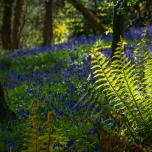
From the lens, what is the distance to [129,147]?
3.57 m

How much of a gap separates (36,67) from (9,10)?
12965 millimetres

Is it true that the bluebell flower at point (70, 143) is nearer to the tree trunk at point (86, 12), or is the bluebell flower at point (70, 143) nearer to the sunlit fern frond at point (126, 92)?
the sunlit fern frond at point (126, 92)

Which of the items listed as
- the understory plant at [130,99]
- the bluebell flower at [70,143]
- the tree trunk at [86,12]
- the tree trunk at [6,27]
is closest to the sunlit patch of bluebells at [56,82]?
the bluebell flower at [70,143]

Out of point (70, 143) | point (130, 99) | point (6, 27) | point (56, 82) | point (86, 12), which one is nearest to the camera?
point (130, 99)

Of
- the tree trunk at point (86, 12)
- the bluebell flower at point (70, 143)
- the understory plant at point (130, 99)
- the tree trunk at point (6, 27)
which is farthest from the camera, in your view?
the tree trunk at point (6, 27)

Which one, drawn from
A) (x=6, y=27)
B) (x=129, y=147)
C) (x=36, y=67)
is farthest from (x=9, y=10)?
(x=129, y=147)

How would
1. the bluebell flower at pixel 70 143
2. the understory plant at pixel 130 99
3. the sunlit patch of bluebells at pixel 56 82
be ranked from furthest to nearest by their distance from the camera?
the sunlit patch of bluebells at pixel 56 82 → the bluebell flower at pixel 70 143 → the understory plant at pixel 130 99

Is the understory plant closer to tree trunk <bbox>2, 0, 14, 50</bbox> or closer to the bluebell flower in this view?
the bluebell flower

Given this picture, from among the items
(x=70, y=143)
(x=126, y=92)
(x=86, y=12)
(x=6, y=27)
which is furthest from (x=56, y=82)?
(x=6, y=27)

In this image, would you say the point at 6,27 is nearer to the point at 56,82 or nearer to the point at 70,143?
the point at 56,82

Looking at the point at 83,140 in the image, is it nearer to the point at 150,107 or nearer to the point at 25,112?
the point at 150,107

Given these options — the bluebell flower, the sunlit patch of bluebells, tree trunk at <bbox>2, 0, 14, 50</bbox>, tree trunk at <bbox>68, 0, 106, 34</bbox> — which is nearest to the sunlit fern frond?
the sunlit patch of bluebells

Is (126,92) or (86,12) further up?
(126,92)

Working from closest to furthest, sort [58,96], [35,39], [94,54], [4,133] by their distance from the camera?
[94,54], [4,133], [58,96], [35,39]
